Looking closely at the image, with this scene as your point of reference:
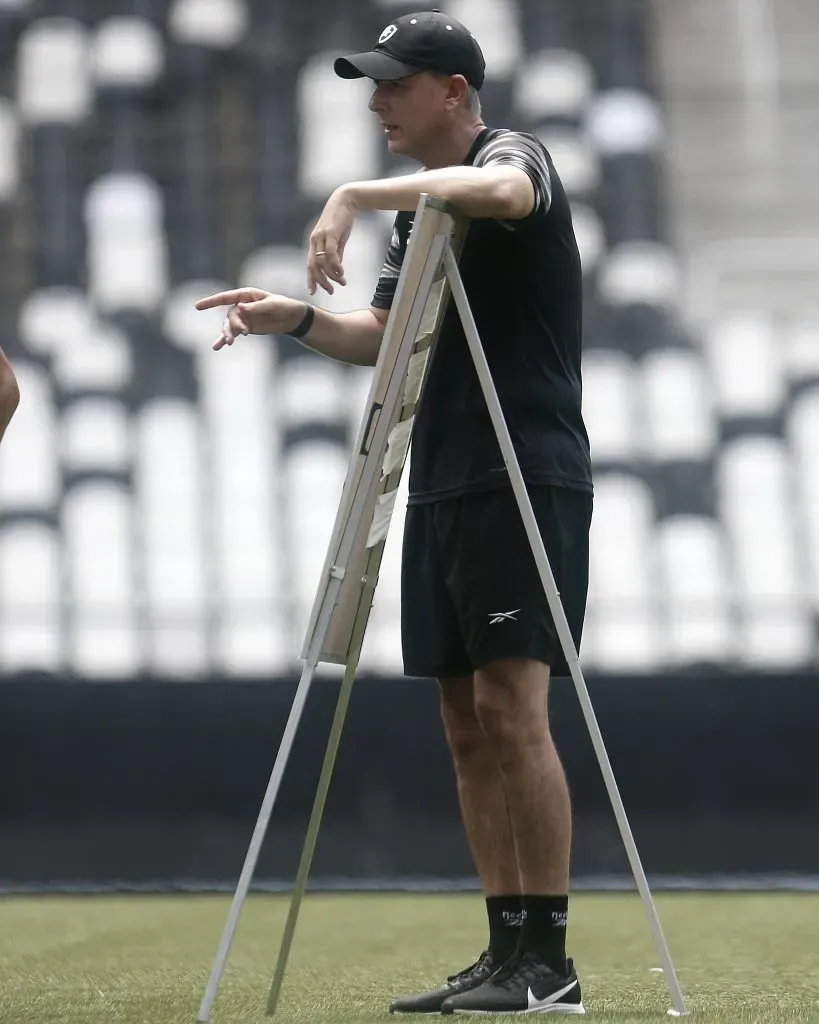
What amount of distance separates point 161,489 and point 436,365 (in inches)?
238

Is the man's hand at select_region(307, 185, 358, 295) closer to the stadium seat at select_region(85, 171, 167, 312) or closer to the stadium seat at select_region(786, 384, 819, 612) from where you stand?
the stadium seat at select_region(786, 384, 819, 612)

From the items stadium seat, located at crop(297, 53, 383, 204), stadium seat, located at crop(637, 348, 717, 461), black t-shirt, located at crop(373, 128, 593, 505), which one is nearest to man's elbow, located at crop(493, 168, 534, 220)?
black t-shirt, located at crop(373, 128, 593, 505)

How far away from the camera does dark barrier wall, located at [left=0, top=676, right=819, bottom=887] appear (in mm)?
5652

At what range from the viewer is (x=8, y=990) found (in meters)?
2.95

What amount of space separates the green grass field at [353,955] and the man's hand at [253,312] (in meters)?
0.92

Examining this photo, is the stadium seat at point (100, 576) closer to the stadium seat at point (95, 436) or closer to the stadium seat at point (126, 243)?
the stadium seat at point (95, 436)

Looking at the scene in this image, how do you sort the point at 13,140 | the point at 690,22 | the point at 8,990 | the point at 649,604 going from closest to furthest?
1. the point at 8,990
2. the point at 649,604
3. the point at 13,140
4. the point at 690,22

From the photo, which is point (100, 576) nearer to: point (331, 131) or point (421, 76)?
point (331, 131)

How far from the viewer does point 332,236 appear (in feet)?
7.63

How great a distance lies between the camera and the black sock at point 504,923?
102 inches

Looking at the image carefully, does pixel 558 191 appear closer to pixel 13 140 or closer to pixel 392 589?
pixel 392 589

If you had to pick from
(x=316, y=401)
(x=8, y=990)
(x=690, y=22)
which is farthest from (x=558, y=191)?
(x=690, y=22)

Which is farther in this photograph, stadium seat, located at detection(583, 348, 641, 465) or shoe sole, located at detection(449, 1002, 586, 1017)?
stadium seat, located at detection(583, 348, 641, 465)

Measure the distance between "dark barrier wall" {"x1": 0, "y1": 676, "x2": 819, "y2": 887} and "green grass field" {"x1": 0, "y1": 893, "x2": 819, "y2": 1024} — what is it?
331 millimetres
